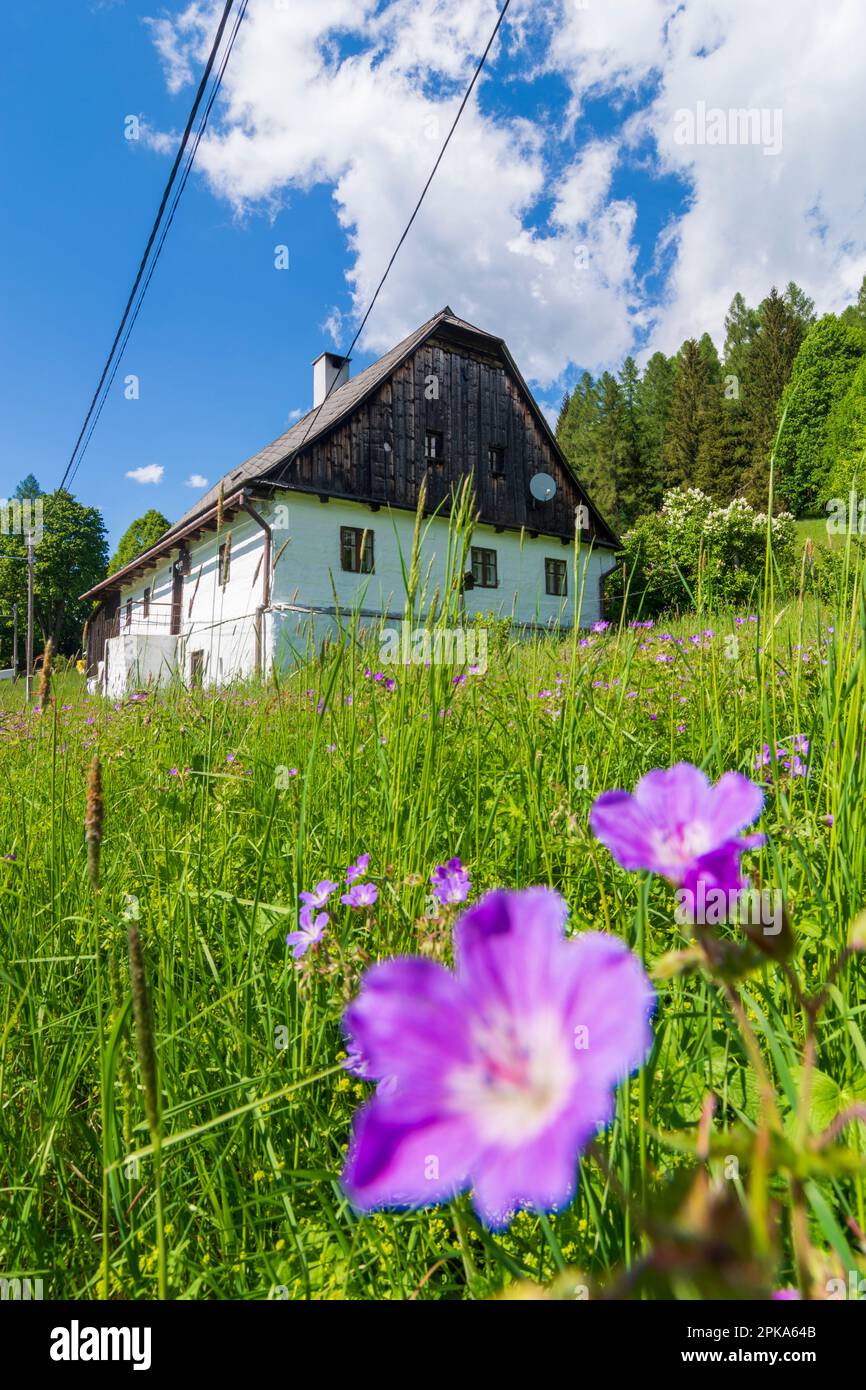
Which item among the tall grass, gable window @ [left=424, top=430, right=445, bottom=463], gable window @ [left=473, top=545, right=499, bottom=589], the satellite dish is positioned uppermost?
gable window @ [left=424, top=430, right=445, bottom=463]

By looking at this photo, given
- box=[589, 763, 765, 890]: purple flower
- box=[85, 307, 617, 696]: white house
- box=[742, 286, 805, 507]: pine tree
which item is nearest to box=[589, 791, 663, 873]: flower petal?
box=[589, 763, 765, 890]: purple flower

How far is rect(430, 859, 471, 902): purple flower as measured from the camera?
955mm

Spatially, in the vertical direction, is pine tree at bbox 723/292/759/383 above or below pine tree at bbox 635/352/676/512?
above

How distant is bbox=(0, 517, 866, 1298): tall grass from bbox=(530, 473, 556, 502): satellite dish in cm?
2054

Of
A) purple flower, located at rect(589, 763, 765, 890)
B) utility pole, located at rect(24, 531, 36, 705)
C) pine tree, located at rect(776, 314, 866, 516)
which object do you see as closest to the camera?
purple flower, located at rect(589, 763, 765, 890)

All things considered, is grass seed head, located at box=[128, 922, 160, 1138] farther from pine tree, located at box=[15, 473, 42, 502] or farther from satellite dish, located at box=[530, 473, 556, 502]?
pine tree, located at box=[15, 473, 42, 502]

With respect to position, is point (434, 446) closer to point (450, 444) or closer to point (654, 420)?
point (450, 444)

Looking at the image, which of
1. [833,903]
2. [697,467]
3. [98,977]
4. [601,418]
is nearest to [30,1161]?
[98,977]

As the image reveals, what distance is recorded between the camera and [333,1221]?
A: 2.73ft

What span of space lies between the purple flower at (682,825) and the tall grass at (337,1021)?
0.07 m

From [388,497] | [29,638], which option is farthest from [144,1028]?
[388,497]

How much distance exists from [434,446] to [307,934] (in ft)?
66.9
